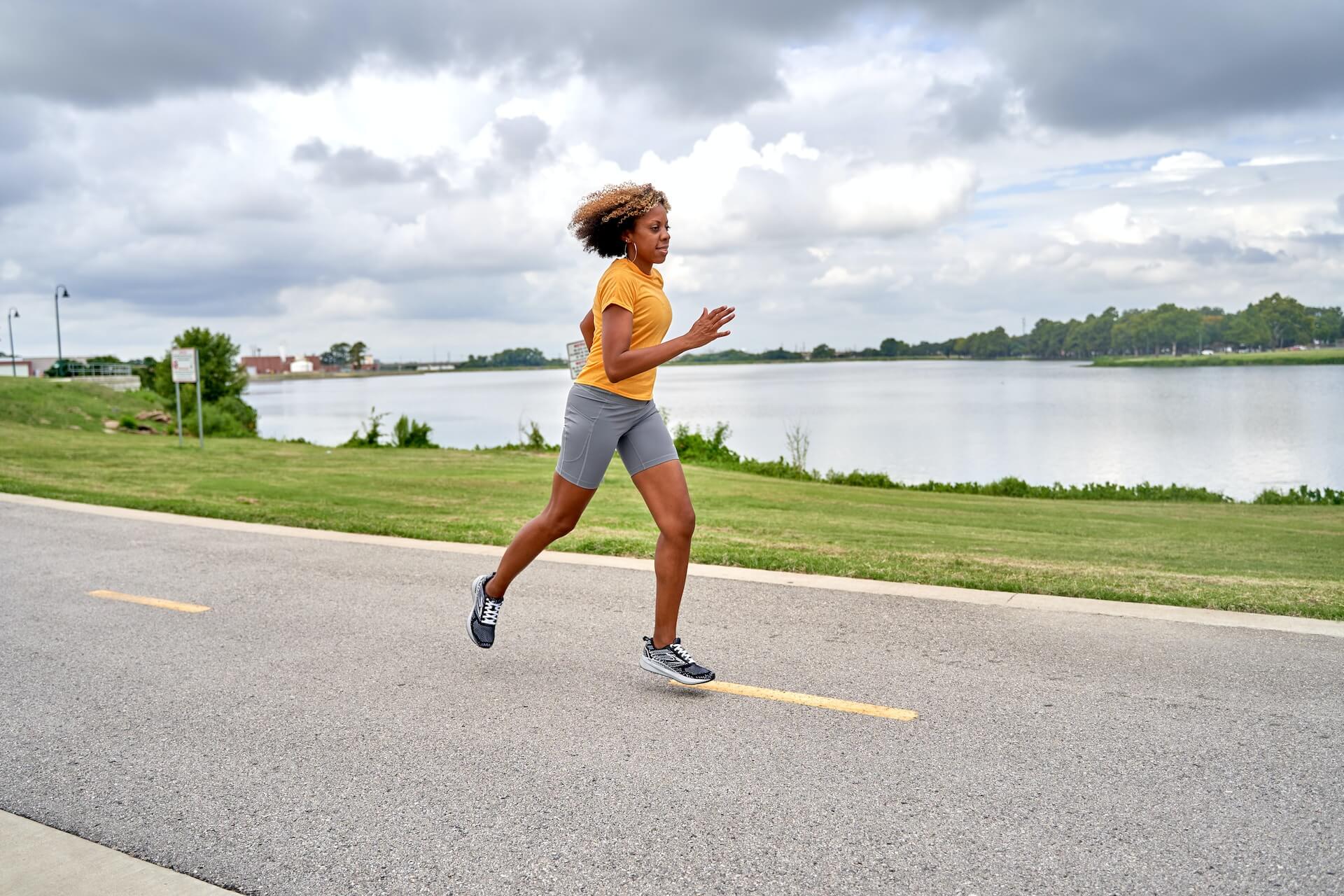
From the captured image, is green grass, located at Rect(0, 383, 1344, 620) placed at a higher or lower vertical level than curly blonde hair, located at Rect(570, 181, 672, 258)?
lower

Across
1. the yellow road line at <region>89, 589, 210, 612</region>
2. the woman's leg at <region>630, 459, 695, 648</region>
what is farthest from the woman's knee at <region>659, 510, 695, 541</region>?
the yellow road line at <region>89, 589, 210, 612</region>

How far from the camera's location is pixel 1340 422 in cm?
4388

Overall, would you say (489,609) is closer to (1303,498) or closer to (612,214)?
(612,214)

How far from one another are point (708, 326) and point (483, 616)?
1929 millimetres

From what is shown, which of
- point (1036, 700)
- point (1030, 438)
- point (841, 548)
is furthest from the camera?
point (1030, 438)

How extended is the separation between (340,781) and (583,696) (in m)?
1.25

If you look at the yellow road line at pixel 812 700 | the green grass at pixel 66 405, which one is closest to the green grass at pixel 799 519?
the yellow road line at pixel 812 700

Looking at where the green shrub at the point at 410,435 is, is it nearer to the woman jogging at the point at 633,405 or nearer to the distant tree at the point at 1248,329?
the woman jogging at the point at 633,405

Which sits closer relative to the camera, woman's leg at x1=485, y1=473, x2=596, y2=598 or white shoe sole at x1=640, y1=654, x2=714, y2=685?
white shoe sole at x1=640, y1=654, x2=714, y2=685

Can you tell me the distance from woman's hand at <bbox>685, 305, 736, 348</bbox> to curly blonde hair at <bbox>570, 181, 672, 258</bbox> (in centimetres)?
59

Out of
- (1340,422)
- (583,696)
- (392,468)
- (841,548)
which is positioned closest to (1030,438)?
(1340,422)

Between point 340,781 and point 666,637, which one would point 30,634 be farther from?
point 666,637

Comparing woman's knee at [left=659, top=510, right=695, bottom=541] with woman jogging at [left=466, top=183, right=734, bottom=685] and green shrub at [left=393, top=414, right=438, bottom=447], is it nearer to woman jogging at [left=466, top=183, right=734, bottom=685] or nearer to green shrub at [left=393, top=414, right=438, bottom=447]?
woman jogging at [left=466, top=183, right=734, bottom=685]

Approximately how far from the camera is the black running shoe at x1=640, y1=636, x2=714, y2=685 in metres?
4.83
